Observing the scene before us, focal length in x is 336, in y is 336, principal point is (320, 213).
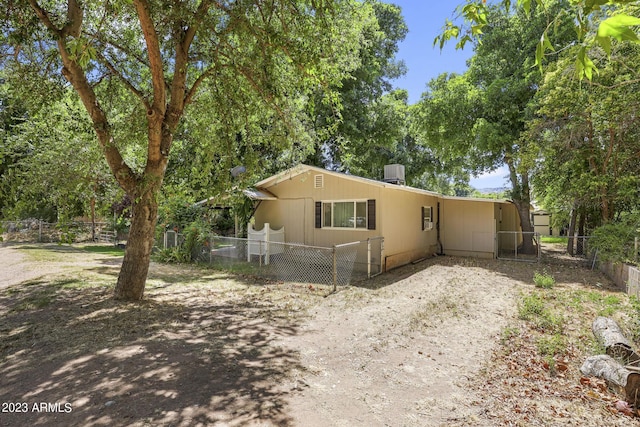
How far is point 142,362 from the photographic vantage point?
3.98m

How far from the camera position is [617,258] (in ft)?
29.0

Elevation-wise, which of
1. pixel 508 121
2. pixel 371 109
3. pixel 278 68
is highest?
pixel 371 109

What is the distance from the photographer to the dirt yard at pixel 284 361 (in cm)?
313

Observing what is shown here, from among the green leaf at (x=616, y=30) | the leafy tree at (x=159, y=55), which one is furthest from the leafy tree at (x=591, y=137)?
the green leaf at (x=616, y=30)

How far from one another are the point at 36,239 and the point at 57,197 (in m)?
16.1

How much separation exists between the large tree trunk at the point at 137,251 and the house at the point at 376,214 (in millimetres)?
5175

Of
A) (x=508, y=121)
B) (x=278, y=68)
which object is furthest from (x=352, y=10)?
(x=508, y=121)

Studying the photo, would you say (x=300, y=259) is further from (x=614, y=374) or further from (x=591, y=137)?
(x=591, y=137)

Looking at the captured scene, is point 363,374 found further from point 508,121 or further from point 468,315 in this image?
point 508,121

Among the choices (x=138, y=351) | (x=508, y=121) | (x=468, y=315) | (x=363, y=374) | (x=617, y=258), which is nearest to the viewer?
(x=363, y=374)

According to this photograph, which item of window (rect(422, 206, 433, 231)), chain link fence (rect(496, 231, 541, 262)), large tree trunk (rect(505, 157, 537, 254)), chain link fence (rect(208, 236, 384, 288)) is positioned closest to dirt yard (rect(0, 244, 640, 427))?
chain link fence (rect(208, 236, 384, 288))

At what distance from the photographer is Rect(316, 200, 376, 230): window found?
34.4 feet

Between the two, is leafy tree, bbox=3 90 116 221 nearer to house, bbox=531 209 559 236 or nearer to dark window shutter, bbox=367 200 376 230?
dark window shutter, bbox=367 200 376 230

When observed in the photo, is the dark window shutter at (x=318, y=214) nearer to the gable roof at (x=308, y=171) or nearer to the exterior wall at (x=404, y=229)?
the gable roof at (x=308, y=171)
